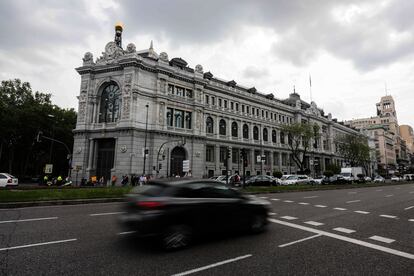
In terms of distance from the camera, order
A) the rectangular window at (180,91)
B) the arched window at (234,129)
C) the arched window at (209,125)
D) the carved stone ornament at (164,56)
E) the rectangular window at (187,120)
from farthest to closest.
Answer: the arched window at (234,129)
the arched window at (209,125)
the rectangular window at (187,120)
the rectangular window at (180,91)
the carved stone ornament at (164,56)

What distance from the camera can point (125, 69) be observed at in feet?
128

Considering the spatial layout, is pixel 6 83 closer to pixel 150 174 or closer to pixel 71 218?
pixel 150 174

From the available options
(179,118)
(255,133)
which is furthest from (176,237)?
(255,133)

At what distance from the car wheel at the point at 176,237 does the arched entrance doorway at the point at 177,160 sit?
3559cm

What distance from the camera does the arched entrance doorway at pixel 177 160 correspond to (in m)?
40.9

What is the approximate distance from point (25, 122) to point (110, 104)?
1463cm

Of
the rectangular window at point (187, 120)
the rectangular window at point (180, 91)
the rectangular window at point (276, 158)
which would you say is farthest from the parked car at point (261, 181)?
the rectangular window at point (276, 158)

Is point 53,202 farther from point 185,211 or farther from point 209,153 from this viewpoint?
point 209,153

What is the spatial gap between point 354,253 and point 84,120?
137 ft

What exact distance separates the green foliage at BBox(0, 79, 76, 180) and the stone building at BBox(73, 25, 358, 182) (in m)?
7.84

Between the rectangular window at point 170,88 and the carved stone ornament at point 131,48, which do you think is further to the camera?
the rectangular window at point 170,88

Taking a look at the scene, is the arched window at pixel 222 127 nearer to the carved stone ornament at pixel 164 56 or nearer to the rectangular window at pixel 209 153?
the rectangular window at pixel 209 153

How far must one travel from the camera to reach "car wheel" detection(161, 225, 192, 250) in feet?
16.9

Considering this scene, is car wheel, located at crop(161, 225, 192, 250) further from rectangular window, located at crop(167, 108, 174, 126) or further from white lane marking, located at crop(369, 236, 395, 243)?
rectangular window, located at crop(167, 108, 174, 126)
